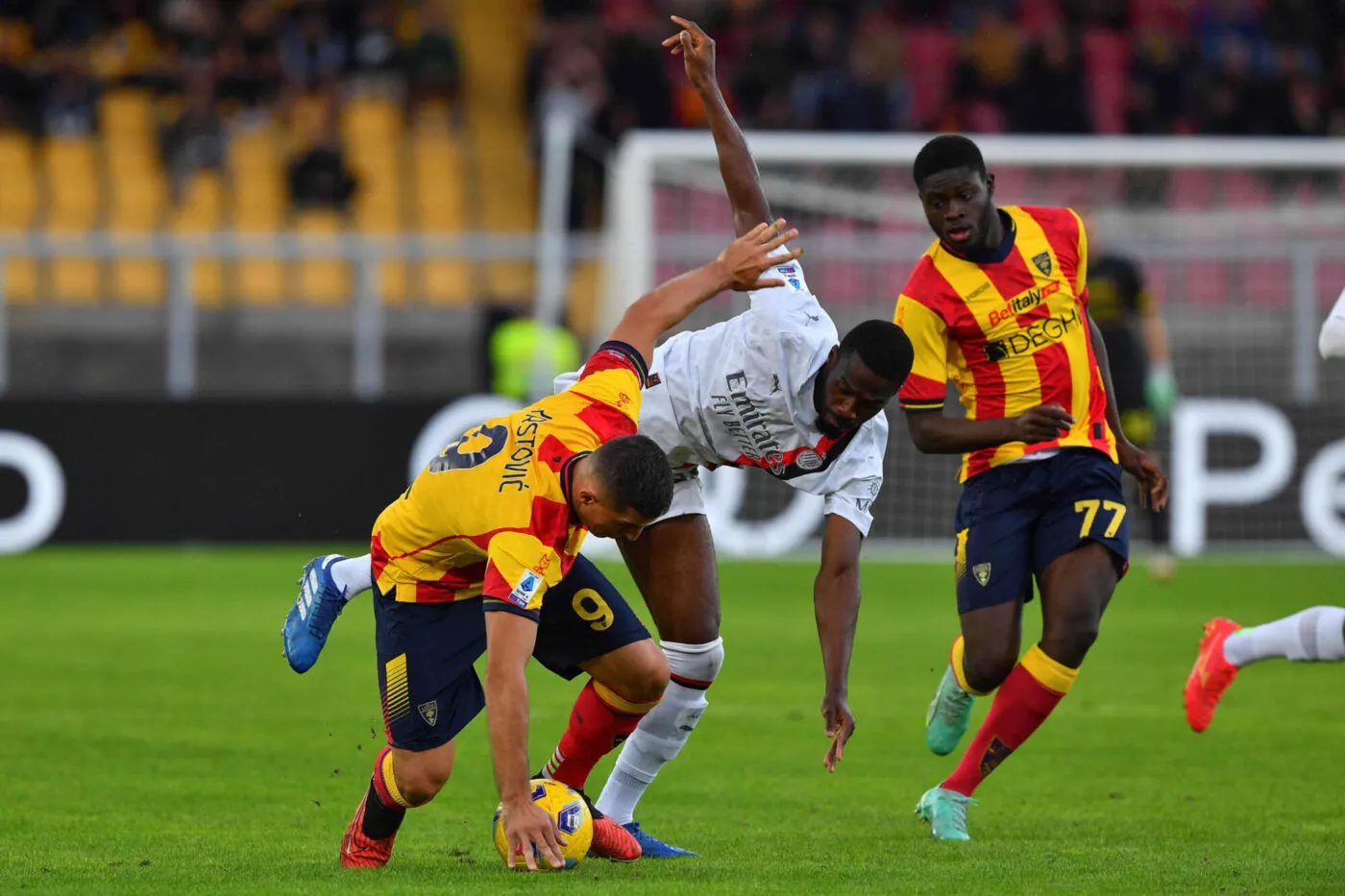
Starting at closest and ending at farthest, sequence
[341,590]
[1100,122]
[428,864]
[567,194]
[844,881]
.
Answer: [844,881]
[428,864]
[341,590]
[567,194]
[1100,122]

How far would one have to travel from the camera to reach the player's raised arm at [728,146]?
21.5 feet

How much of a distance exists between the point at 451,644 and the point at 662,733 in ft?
3.06

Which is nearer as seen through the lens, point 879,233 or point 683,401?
point 683,401

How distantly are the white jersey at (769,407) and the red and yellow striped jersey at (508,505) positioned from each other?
0.68 meters

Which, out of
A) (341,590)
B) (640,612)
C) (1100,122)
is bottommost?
(640,612)

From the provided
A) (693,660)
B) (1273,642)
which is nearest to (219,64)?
(693,660)

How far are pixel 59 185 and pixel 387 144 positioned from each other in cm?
362

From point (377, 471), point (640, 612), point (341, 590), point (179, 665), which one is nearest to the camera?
point (341, 590)

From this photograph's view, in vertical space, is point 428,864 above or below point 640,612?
above

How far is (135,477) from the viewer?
16672 mm

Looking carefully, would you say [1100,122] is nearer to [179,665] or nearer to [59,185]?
[59,185]

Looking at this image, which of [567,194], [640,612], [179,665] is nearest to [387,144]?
[567,194]

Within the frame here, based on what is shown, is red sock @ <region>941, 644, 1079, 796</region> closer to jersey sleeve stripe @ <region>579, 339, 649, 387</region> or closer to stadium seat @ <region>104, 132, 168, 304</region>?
jersey sleeve stripe @ <region>579, 339, 649, 387</region>

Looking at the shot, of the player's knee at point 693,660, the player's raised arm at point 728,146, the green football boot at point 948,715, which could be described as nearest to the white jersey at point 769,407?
the player's raised arm at point 728,146
